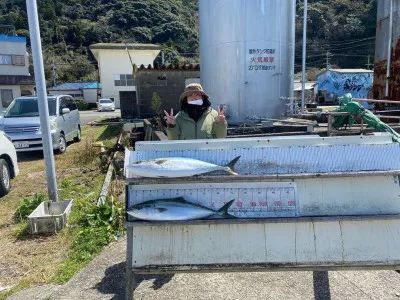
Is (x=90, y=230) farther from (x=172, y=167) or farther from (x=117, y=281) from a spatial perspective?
(x=172, y=167)

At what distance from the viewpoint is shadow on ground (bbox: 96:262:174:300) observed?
3.42 metres

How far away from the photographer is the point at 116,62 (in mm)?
42844

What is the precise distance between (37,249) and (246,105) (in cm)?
500

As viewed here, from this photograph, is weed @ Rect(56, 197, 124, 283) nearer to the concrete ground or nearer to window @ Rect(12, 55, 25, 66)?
the concrete ground

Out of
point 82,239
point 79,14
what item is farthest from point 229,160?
point 79,14

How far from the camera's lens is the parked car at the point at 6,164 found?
21.9 feet

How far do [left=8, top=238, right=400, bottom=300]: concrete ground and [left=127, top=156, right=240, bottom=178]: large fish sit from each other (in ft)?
5.37

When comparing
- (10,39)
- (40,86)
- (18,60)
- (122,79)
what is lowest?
(40,86)

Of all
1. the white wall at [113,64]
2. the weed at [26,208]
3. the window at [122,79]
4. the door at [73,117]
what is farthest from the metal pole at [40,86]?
the window at [122,79]

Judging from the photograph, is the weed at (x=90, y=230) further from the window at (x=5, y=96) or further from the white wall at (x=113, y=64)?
the white wall at (x=113, y=64)

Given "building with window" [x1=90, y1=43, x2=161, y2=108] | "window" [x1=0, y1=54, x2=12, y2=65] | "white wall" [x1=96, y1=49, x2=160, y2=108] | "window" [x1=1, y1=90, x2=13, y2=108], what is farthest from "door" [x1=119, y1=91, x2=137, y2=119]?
"white wall" [x1=96, y1=49, x2=160, y2=108]

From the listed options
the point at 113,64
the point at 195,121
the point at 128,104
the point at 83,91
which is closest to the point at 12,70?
the point at 113,64

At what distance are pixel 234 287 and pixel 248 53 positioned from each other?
520 centimetres

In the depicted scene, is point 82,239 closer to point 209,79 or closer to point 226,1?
point 209,79
